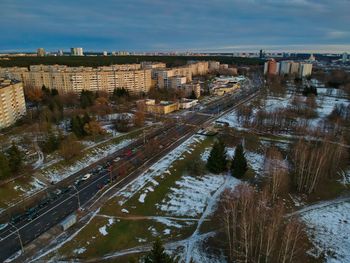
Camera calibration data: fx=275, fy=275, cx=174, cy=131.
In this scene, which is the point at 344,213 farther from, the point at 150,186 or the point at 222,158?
the point at 150,186

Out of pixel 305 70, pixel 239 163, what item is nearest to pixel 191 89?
pixel 239 163

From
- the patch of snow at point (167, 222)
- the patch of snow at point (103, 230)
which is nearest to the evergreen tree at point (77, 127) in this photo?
the patch of snow at point (103, 230)

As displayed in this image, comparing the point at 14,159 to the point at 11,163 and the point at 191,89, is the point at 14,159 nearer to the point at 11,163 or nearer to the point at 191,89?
the point at 11,163

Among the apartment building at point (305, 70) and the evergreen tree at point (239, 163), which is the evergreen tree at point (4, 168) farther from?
the apartment building at point (305, 70)

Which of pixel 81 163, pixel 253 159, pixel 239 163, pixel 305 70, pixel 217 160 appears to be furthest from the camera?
pixel 305 70

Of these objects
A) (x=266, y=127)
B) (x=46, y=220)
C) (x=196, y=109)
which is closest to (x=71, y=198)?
(x=46, y=220)

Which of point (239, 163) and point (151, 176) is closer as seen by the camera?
point (239, 163)
